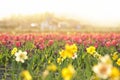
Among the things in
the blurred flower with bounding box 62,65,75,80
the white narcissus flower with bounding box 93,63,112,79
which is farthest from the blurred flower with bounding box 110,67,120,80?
the blurred flower with bounding box 62,65,75,80

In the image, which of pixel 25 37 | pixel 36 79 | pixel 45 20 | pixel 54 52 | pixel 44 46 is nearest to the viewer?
pixel 36 79

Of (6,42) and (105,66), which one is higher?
(105,66)

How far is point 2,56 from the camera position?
7.42 meters

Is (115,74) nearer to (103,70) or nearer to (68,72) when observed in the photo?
(103,70)

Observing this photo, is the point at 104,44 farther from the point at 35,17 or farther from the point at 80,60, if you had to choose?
the point at 35,17

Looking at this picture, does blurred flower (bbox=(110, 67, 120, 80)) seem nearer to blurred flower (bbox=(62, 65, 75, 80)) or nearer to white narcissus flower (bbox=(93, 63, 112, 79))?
white narcissus flower (bbox=(93, 63, 112, 79))

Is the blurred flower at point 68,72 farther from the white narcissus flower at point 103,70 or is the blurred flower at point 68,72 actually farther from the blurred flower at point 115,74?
the blurred flower at point 115,74

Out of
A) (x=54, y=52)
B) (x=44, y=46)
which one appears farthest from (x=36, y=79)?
(x=44, y=46)

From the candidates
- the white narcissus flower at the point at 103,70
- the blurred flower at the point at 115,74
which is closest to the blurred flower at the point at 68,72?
the white narcissus flower at the point at 103,70

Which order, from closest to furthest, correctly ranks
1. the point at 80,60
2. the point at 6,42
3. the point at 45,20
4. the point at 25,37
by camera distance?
the point at 80,60 < the point at 6,42 < the point at 25,37 < the point at 45,20

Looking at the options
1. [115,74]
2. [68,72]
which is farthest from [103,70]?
[68,72]

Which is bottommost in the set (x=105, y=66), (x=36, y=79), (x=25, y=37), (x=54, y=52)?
(x=25, y=37)

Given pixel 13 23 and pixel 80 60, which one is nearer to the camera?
pixel 80 60

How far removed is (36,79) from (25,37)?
5756mm
